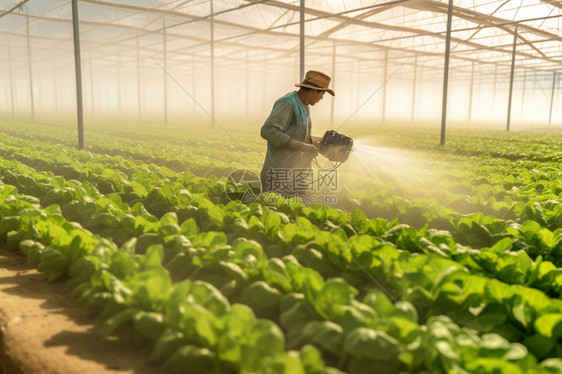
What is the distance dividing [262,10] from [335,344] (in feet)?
63.7

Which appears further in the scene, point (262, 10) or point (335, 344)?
point (262, 10)

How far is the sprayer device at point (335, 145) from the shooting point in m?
4.80

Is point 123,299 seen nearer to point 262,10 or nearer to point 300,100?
point 300,100

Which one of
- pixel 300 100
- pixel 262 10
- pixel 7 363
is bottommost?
pixel 7 363

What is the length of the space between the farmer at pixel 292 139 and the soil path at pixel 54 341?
2.54 m

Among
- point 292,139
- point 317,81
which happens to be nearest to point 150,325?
point 292,139

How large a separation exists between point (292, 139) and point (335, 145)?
467mm

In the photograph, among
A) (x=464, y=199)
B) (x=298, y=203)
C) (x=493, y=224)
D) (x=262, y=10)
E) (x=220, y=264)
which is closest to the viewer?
(x=220, y=264)

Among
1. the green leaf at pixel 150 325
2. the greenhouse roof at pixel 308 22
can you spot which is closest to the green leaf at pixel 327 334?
the green leaf at pixel 150 325

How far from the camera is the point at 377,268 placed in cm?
261

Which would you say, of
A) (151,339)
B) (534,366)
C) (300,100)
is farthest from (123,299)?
(300,100)

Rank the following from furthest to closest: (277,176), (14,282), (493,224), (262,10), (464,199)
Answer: (262,10)
(277,176)
(464,199)
(493,224)
(14,282)

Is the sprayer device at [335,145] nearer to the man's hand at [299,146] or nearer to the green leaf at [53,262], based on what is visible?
the man's hand at [299,146]

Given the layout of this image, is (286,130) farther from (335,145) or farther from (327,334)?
(327,334)
